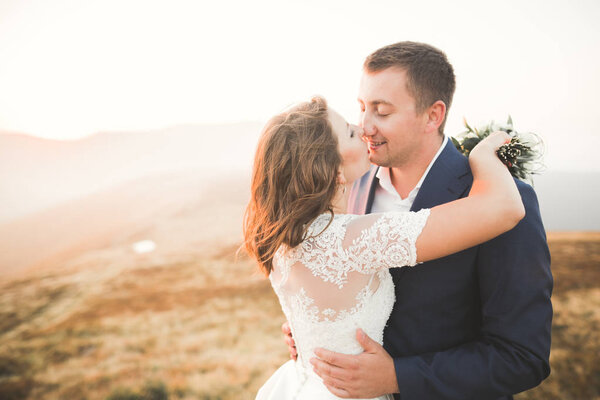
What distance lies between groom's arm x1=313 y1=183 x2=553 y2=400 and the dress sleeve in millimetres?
538

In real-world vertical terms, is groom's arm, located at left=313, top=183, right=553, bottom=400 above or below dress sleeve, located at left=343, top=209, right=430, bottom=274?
below

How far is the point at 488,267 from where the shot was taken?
1.80m

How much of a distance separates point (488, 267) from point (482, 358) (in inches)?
20.1

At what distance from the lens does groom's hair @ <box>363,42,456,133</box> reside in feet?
7.78

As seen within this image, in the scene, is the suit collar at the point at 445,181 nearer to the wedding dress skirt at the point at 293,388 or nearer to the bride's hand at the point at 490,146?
the bride's hand at the point at 490,146

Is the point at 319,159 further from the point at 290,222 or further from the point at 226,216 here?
the point at 226,216

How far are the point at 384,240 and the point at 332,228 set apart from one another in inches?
11.8

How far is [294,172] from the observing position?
1.81 m

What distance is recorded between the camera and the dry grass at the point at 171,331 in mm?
6078

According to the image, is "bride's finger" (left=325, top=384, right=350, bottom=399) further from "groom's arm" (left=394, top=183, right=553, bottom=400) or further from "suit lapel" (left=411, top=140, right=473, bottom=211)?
"suit lapel" (left=411, top=140, right=473, bottom=211)

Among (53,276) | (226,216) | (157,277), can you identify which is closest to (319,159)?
(157,277)

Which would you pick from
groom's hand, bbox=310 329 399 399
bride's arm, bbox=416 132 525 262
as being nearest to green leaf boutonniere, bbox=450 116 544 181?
bride's arm, bbox=416 132 525 262

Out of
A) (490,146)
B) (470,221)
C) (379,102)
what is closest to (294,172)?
(470,221)

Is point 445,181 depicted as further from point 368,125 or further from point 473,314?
point 473,314
